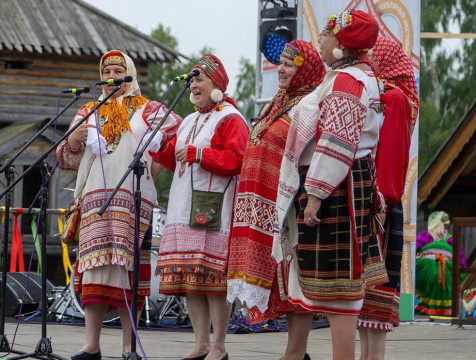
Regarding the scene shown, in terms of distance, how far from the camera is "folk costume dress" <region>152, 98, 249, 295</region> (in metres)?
6.12

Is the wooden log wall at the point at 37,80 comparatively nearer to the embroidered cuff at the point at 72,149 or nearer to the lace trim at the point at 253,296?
the embroidered cuff at the point at 72,149

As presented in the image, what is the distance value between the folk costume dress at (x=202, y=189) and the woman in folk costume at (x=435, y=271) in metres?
7.30

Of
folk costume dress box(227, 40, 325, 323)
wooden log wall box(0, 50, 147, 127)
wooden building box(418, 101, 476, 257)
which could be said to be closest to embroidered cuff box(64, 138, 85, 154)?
folk costume dress box(227, 40, 325, 323)

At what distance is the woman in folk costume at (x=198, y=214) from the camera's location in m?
6.11

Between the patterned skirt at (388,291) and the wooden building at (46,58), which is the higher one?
the wooden building at (46,58)

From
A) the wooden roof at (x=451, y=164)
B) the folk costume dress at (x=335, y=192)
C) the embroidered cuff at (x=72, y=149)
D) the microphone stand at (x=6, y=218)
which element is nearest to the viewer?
the folk costume dress at (x=335, y=192)

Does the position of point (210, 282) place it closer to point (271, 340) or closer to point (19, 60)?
point (271, 340)

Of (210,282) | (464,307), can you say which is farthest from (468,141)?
(210,282)

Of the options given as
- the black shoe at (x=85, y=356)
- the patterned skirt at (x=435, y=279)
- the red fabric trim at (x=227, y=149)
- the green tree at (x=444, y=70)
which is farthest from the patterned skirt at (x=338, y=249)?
the green tree at (x=444, y=70)

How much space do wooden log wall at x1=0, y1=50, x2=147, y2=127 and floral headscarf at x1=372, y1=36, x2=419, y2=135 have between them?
18.7m

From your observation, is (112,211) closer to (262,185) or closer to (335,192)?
(262,185)

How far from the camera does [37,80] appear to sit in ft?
80.1

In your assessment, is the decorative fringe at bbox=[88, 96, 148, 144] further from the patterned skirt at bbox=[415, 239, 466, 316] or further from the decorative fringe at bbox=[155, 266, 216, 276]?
the patterned skirt at bbox=[415, 239, 466, 316]

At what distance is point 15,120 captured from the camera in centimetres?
2420
